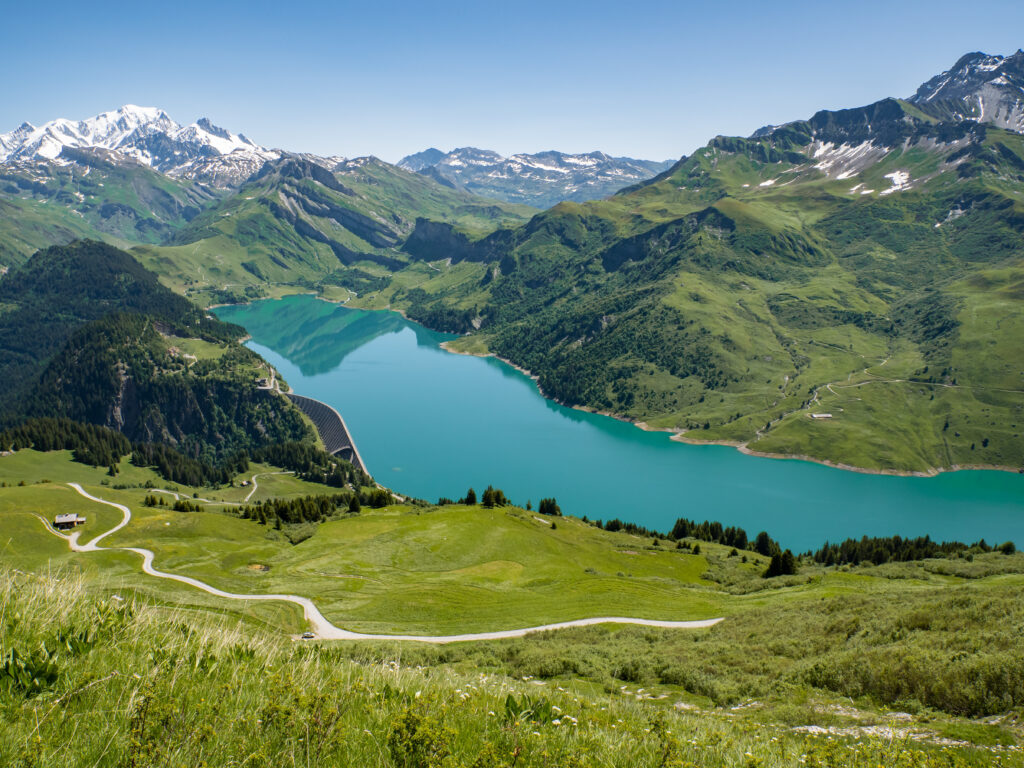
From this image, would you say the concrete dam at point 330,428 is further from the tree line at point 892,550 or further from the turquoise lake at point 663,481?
the tree line at point 892,550

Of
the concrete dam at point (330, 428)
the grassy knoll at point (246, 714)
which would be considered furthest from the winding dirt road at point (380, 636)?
the concrete dam at point (330, 428)

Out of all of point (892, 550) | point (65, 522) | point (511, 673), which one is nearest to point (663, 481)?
point (892, 550)

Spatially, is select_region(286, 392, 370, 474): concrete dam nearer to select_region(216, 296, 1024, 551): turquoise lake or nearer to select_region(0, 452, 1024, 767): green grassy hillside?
select_region(216, 296, 1024, 551): turquoise lake

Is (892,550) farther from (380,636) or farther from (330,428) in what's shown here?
(330,428)

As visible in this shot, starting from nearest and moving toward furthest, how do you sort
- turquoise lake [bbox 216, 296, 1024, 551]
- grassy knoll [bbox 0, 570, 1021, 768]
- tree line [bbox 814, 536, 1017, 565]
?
grassy knoll [bbox 0, 570, 1021, 768] → tree line [bbox 814, 536, 1017, 565] → turquoise lake [bbox 216, 296, 1024, 551]

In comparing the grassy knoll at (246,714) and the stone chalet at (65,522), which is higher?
the grassy knoll at (246,714)

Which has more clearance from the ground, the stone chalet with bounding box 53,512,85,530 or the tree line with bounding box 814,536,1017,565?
the tree line with bounding box 814,536,1017,565

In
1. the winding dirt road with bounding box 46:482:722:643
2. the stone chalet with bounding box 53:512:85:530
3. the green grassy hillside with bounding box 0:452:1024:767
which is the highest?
the green grassy hillside with bounding box 0:452:1024:767

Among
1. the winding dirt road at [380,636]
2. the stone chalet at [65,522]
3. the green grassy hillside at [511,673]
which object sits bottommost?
the stone chalet at [65,522]

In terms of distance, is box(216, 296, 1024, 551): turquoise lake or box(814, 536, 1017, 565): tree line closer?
box(814, 536, 1017, 565): tree line

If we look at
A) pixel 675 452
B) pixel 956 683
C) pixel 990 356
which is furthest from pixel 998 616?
pixel 990 356

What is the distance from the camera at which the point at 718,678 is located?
62.9 ft

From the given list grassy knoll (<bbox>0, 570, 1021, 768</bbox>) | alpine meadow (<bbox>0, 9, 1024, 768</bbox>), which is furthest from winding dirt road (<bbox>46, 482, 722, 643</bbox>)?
grassy knoll (<bbox>0, 570, 1021, 768</bbox>)

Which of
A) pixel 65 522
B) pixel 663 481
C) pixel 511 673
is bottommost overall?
pixel 65 522
